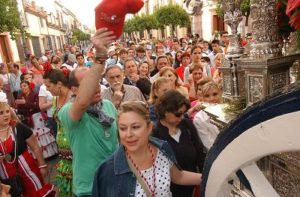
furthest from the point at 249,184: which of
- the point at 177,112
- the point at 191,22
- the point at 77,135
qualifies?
the point at 191,22

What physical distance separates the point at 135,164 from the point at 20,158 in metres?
1.79

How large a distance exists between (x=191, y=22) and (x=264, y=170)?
3085 centimetres

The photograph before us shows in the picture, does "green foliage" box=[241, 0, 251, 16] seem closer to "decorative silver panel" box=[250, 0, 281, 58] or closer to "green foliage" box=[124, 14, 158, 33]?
"decorative silver panel" box=[250, 0, 281, 58]

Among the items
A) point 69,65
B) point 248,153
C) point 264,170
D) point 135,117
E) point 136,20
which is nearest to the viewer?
point 248,153

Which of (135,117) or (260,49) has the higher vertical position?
(260,49)

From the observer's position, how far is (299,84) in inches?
31.4

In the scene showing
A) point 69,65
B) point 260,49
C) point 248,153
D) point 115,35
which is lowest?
point 69,65

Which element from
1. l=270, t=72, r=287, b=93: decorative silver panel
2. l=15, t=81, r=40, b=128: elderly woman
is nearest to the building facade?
l=15, t=81, r=40, b=128: elderly woman

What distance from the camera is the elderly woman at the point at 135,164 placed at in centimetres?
174

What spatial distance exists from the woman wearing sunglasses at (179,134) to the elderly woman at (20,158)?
1.35 meters

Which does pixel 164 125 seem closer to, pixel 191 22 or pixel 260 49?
pixel 260 49

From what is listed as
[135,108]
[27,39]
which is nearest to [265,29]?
[135,108]

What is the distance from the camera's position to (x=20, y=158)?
10.4 feet

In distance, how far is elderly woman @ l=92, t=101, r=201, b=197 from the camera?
1738 millimetres
